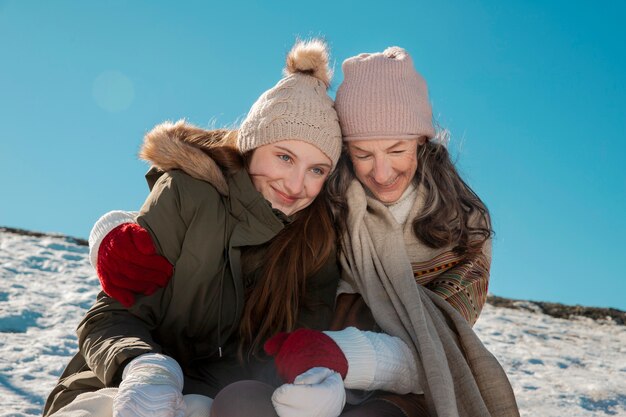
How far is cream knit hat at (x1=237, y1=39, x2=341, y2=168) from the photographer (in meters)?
2.76

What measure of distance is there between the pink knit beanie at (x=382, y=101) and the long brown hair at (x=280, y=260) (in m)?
0.34

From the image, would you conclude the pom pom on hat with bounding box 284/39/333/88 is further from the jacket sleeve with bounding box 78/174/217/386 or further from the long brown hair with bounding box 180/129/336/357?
the jacket sleeve with bounding box 78/174/217/386

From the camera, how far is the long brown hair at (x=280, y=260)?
2.79m

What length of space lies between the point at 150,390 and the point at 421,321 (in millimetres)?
1024

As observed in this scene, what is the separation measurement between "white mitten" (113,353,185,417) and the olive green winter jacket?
314mm

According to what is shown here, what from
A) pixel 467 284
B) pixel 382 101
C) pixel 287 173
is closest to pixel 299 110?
pixel 287 173

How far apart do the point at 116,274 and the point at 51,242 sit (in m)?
5.80

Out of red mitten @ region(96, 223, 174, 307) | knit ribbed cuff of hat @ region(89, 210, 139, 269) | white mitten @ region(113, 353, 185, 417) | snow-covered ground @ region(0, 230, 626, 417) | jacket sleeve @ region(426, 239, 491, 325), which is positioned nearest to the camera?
white mitten @ region(113, 353, 185, 417)

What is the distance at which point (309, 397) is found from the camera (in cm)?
197

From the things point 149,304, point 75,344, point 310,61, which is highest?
point 310,61

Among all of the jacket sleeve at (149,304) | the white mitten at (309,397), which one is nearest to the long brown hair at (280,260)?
the jacket sleeve at (149,304)

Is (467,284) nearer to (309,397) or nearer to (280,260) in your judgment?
(280,260)

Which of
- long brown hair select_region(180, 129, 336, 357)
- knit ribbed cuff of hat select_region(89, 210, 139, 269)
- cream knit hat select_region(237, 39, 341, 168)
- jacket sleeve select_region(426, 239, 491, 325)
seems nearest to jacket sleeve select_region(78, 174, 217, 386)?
knit ribbed cuff of hat select_region(89, 210, 139, 269)

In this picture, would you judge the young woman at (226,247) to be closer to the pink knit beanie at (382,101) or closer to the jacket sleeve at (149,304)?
the jacket sleeve at (149,304)
